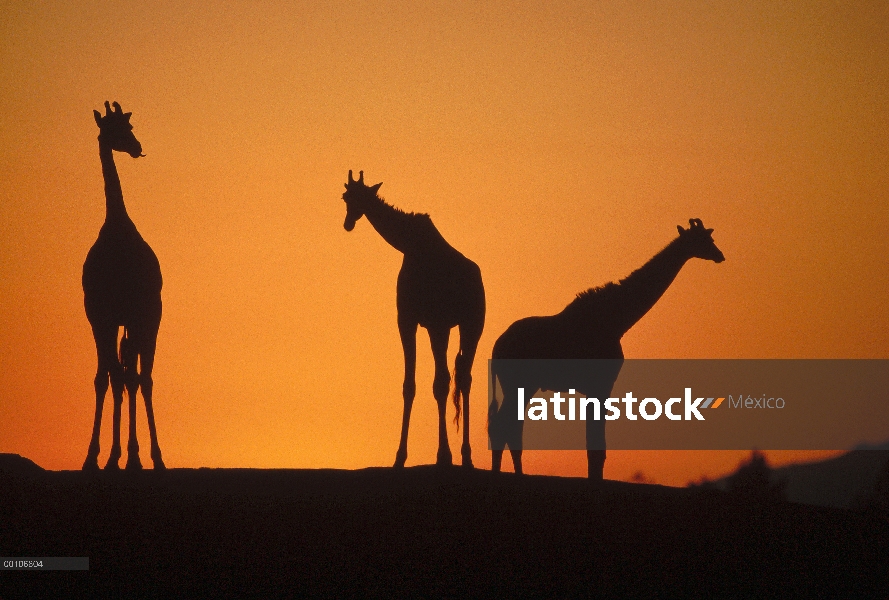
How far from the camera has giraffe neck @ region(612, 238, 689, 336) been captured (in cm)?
2006

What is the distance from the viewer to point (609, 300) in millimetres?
20062

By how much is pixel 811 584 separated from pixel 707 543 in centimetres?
147

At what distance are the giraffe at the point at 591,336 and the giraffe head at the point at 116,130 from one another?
24.2 feet

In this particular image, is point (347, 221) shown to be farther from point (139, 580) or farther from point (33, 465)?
point (139, 580)

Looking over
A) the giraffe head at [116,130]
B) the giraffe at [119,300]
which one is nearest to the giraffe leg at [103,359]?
the giraffe at [119,300]

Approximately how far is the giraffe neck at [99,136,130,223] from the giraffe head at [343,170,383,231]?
138 inches

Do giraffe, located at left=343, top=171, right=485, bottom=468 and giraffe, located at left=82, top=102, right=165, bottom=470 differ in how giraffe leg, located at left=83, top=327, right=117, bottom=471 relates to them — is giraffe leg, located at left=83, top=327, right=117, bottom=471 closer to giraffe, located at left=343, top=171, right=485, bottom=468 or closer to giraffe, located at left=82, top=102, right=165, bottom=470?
giraffe, located at left=82, top=102, right=165, bottom=470

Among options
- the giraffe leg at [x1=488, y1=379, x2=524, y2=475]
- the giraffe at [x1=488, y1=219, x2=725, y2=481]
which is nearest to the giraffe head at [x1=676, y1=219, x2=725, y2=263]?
the giraffe at [x1=488, y1=219, x2=725, y2=481]

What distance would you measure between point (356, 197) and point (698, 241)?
6.30m

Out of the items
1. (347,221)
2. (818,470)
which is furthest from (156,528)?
(818,470)

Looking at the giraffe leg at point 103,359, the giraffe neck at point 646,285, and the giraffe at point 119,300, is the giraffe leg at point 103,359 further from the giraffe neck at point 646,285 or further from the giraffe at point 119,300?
the giraffe neck at point 646,285

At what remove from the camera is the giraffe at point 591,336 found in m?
19.0

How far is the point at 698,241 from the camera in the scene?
2111 centimetres

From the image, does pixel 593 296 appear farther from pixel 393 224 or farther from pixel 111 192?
pixel 111 192
